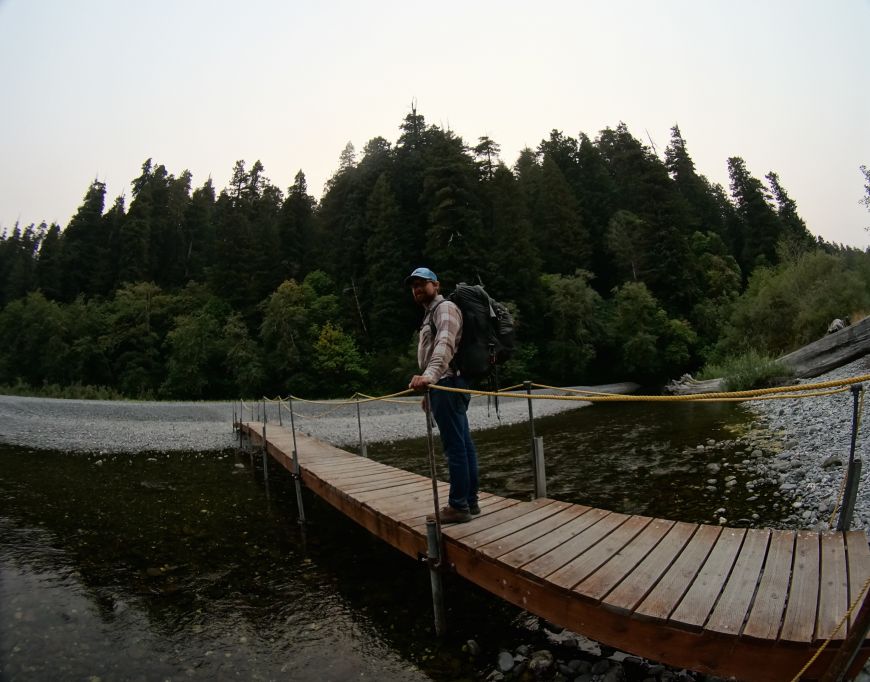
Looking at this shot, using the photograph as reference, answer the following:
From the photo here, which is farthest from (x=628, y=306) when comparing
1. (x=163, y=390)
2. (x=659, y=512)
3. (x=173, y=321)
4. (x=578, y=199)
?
(x=173, y=321)

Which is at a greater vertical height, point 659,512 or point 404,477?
point 404,477

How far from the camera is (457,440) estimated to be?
3.59 meters

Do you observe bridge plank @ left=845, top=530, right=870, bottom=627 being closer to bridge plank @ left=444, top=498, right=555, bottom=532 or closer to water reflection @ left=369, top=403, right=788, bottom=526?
bridge plank @ left=444, top=498, right=555, bottom=532

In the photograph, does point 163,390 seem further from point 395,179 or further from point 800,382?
point 800,382

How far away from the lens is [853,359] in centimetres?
1412

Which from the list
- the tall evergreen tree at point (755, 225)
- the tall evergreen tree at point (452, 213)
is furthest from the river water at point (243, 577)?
the tall evergreen tree at point (755, 225)

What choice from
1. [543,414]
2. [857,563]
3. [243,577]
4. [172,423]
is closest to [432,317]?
[857,563]

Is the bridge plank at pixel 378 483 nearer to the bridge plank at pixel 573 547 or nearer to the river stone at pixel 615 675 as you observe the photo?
the bridge plank at pixel 573 547

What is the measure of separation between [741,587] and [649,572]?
1.55 ft

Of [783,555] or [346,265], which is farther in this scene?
[346,265]

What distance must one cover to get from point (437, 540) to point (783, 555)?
7.57 feet

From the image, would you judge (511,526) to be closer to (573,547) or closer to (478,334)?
(573,547)

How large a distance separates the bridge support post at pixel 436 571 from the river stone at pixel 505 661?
0.55m

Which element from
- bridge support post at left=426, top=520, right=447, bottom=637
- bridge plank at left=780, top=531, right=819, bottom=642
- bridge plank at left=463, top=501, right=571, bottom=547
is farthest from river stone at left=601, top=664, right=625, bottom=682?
bridge support post at left=426, top=520, right=447, bottom=637
